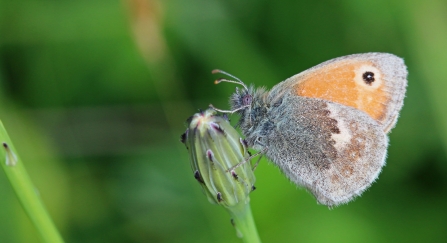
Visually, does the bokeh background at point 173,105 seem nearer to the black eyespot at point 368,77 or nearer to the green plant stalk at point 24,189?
the black eyespot at point 368,77

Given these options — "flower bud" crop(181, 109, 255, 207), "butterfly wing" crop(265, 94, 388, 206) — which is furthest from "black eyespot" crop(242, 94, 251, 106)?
"flower bud" crop(181, 109, 255, 207)

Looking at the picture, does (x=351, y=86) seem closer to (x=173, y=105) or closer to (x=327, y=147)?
(x=327, y=147)

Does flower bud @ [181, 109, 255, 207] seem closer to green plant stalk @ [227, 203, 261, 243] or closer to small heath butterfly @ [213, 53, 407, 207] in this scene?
green plant stalk @ [227, 203, 261, 243]

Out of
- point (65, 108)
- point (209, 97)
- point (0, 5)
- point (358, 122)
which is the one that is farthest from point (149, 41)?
point (358, 122)

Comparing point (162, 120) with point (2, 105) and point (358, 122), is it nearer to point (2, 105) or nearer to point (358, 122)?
point (2, 105)

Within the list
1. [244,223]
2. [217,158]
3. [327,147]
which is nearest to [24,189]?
[217,158]

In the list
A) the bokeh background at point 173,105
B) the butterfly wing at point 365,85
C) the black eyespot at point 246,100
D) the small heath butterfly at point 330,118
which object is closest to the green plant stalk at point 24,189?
A: the small heath butterfly at point 330,118
